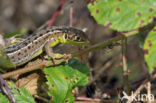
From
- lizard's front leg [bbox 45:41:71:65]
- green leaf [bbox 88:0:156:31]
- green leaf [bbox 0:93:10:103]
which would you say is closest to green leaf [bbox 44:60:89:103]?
lizard's front leg [bbox 45:41:71:65]

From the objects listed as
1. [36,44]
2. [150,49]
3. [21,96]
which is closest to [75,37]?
[36,44]

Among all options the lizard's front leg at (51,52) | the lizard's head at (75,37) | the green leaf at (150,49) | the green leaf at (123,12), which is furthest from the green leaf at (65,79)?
the green leaf at (150,49)

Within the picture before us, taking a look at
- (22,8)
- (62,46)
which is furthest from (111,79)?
(22,8)

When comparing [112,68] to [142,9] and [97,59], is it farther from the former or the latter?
[142,9]

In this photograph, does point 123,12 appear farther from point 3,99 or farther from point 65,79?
point 3,99

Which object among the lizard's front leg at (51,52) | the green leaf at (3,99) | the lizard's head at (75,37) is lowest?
the green leaf at (3,99)

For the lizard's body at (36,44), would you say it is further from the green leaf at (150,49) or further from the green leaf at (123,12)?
the green leaf at (150,49)

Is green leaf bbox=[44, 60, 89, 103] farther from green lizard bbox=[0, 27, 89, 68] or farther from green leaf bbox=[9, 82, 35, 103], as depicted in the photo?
green lizard bbox=[0, 27, 89, 68]
